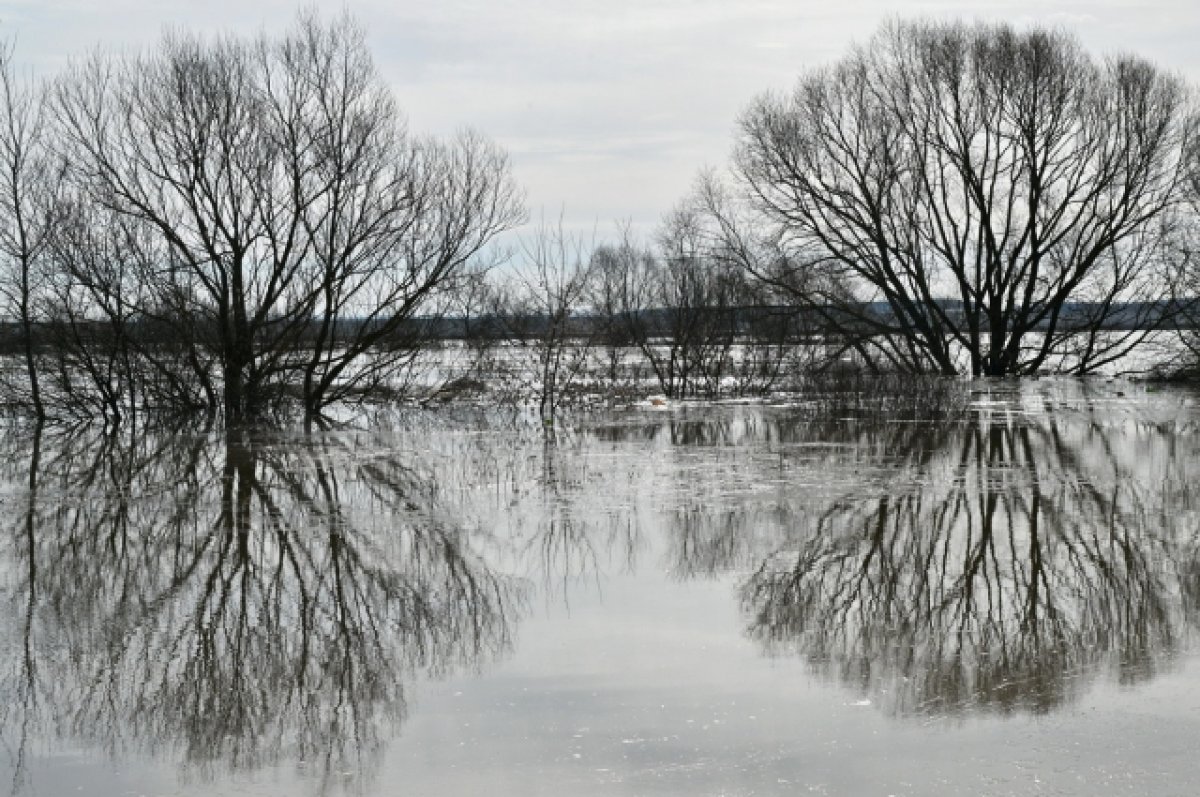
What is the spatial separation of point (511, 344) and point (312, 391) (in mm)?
5878

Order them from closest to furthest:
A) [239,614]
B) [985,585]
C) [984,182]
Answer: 1. [239,614]
2. [985,585]
3. [984,182]

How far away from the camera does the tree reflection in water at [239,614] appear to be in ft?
19.0

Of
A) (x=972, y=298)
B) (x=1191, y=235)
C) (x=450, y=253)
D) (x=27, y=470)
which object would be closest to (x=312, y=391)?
(x=450, y=253)

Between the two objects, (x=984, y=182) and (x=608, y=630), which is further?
(x=984, y=182)

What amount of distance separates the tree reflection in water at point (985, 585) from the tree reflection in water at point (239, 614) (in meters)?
1.98

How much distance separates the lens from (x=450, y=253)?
22.7m

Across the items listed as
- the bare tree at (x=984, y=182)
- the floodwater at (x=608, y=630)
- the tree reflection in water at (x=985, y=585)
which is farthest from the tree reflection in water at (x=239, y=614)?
the bare tree at (x=984, y=182)

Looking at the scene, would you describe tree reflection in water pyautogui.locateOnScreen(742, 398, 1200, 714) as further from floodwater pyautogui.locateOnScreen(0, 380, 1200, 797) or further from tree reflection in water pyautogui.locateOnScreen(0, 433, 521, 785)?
tree reflection in water pyautogui.locateOnScreen(0, 433, 521, 785)

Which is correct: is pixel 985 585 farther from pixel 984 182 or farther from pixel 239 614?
pixel 984 182

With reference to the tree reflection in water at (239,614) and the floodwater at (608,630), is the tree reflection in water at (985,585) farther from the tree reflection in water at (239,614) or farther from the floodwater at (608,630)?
the tree reflection in water at (239,614)

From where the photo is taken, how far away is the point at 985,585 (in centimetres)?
817

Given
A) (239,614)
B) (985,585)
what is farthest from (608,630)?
(985,585)

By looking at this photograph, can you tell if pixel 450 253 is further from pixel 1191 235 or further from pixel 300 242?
pixel 1191 235

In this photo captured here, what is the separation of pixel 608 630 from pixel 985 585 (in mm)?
2579
